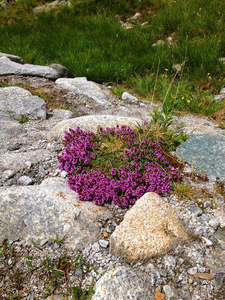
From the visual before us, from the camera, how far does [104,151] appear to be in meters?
4.21

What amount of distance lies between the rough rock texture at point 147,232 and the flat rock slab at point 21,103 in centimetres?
336

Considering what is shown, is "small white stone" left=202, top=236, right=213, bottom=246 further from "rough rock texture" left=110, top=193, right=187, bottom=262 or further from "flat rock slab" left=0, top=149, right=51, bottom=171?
"flat rock slab" left=0, top=149, right=51, bottom=171

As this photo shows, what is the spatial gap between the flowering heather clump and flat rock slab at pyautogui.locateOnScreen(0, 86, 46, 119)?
155 centimetres

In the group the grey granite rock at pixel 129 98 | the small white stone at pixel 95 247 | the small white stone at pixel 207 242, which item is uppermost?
the small white stone at pixel 207 242

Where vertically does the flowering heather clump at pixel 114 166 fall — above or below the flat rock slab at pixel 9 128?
above

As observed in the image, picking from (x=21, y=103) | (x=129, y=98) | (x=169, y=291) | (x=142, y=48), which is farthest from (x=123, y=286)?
(x=142, y=48)

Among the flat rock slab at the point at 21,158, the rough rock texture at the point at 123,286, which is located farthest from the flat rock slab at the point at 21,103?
the rough rock texture at the point at 123,286

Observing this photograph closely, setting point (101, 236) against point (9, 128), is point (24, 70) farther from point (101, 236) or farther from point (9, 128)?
point (101, 236)

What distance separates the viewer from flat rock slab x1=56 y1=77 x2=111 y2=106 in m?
6.64

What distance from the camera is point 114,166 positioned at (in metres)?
4.02

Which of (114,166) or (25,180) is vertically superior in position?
(114,166)

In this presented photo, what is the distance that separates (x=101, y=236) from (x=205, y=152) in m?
2.34

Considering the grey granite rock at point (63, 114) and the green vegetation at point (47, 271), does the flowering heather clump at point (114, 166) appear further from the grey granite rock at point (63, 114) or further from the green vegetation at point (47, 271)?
the grey granite rock at point (63, 114)

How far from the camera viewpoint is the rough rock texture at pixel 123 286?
2.46 meters
